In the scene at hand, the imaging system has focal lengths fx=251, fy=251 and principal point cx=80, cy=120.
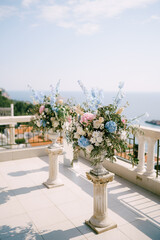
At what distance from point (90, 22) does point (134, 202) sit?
6.81m

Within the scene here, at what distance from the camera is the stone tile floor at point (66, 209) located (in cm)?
298

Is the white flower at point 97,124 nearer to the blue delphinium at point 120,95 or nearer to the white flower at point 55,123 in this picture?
the blue delphinium at point 120,95

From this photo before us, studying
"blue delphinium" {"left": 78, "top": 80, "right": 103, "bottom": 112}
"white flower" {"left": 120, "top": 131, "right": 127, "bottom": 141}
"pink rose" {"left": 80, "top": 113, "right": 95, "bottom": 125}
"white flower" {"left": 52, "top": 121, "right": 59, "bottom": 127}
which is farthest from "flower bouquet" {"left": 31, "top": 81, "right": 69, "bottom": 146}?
"white flower" {"left": 120, "top": 131, "right": 127, "bottom": 141}

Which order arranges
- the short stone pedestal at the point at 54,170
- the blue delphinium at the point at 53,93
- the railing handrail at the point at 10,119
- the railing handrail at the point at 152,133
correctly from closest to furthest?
the blue delphinium at the point at 53,93, the railing handrail at the point at 152,133, the short stone pedestal at the point at 54,170, the railing handrail at the point at 10,119

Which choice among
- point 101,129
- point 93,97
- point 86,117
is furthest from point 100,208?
point 93,97

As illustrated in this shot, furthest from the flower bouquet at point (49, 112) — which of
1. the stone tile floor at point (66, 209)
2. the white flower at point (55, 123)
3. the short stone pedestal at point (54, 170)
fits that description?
the stone tile floor at point (66, 209)

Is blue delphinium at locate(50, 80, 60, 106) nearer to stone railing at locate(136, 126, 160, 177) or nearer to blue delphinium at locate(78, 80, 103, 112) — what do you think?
blue delphinium at locate(78, 80, 103, 112)

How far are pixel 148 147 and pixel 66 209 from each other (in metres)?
1.70

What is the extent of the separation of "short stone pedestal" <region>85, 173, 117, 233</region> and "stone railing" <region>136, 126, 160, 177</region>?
137 cm

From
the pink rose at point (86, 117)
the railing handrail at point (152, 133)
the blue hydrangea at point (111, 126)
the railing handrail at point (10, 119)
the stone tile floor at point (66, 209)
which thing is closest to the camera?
the blue hydrangea at point (111, 126)

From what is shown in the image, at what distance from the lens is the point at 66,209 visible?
11.8ft

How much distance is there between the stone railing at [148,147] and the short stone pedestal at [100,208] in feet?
4.50

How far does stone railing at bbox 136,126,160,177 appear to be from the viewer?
4105 millimetres

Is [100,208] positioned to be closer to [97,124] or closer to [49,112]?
[97,124]
